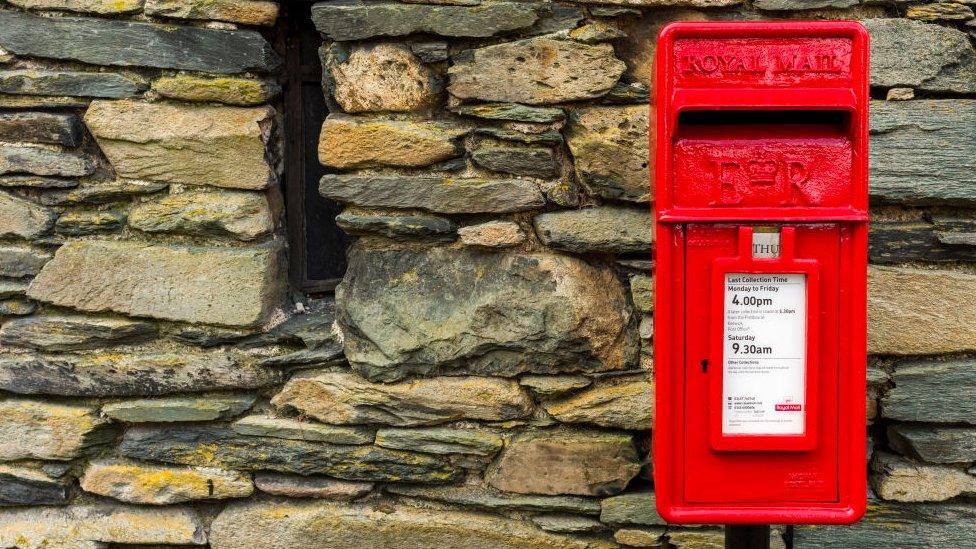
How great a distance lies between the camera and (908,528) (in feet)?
7.60

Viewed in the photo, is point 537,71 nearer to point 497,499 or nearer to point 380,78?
point 380,78

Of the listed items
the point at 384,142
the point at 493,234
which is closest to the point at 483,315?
the point at 493,234

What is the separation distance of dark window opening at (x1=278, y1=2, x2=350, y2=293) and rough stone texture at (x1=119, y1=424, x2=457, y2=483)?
0.52 meters

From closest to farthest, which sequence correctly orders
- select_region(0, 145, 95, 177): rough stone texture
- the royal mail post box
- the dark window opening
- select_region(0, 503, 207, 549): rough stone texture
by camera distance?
the royal mail post box
select_region(0, 145, 95, 177): rough stone texture
select_region(0, 503, 207, 549): rough stone texture
the dark window opening

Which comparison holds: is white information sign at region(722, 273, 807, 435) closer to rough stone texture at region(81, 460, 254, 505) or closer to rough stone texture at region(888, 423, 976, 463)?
rough stone texture at region(888, 423, 976, 463)

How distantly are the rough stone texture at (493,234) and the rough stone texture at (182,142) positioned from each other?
24.4 inches

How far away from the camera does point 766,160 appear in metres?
1.59

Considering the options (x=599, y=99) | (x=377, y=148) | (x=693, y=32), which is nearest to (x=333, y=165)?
(x=377, y=148)

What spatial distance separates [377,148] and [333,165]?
14cm

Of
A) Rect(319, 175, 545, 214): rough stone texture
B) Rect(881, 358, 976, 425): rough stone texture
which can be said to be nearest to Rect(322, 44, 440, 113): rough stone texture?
Rect(319, 175, 545, 214): rough stone texture

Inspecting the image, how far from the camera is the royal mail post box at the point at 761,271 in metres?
1.59

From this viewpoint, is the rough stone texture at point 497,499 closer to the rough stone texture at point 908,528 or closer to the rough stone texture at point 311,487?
the rough stone texture at point 311,487

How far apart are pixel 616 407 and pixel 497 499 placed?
44cm

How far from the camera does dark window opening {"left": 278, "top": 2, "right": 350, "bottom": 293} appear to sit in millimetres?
2629
